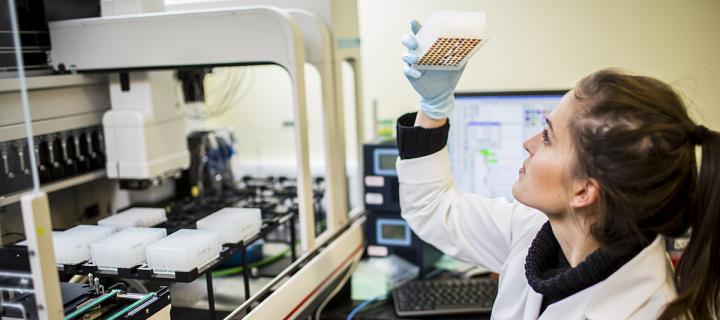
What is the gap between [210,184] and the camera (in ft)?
6.13

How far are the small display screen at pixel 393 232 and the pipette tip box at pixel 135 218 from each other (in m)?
0.63

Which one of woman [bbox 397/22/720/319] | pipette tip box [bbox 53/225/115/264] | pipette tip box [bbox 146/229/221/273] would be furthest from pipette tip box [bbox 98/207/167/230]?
woman [bbox 397/22/720/319]

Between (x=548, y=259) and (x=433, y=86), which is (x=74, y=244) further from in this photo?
(x=548, y=259)

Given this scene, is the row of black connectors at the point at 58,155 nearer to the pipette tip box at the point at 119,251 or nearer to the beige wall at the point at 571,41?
the pipette tip box at the point at 119,251

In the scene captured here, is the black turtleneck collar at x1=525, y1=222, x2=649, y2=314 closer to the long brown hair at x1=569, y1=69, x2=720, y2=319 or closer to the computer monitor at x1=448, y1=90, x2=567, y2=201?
the long brown hair at x1=569, y1=69, x2=720, y2=319

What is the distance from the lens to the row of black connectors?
3.66ft

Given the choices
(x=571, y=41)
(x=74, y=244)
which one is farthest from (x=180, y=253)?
(x=571, y=41)

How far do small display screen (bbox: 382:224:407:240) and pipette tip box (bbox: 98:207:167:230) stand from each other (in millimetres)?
629

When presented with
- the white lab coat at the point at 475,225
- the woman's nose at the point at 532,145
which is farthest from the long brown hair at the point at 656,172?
the white lab coat at the point at 475,225

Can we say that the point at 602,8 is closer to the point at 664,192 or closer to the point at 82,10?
the point at 664,192

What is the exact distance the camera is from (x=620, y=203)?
884mm

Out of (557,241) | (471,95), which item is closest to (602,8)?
(471,95)

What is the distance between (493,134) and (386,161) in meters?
0.33

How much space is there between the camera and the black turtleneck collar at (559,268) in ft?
3.06
